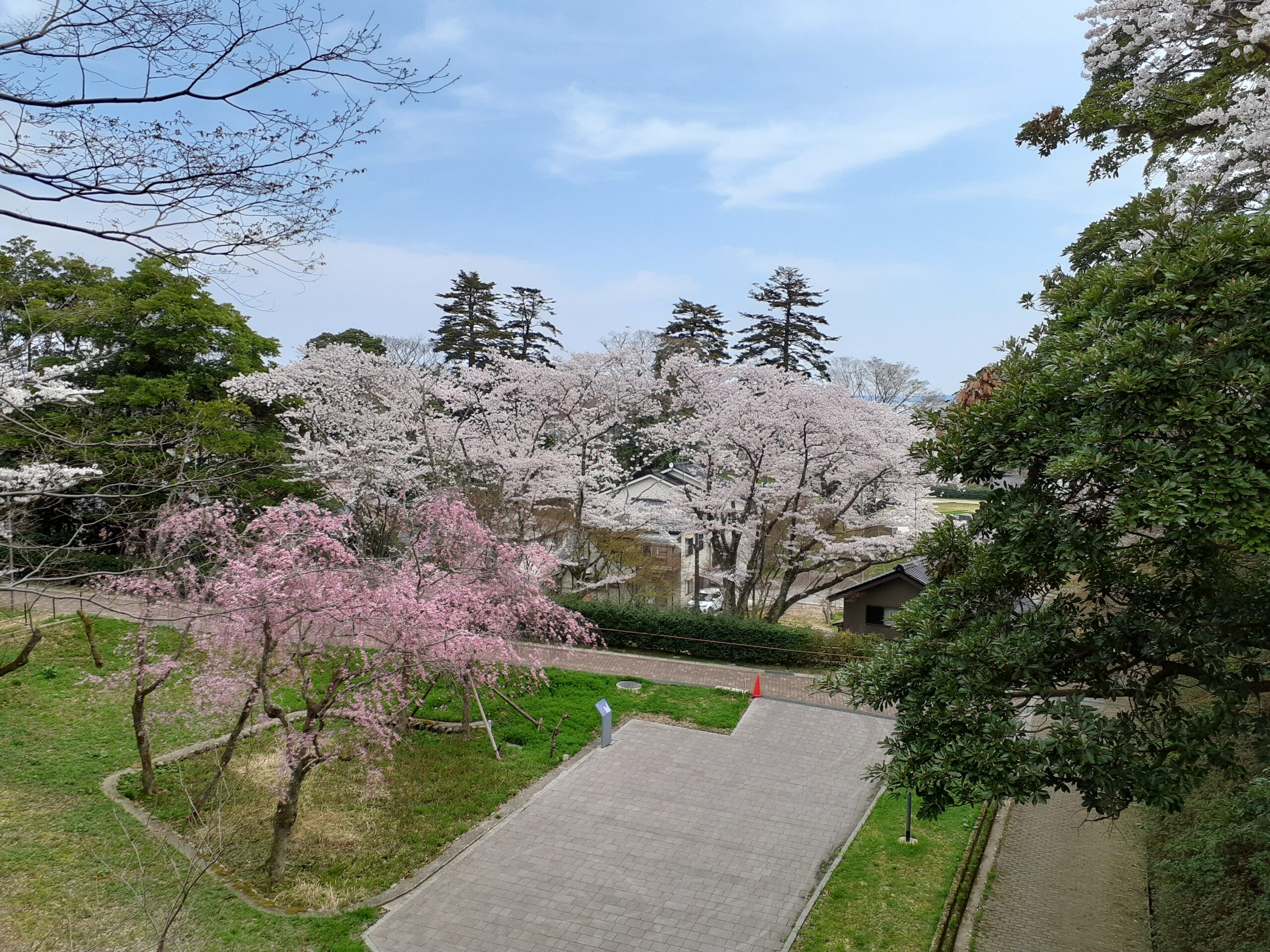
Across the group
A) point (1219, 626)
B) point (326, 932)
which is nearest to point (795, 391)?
point (1219, 626)

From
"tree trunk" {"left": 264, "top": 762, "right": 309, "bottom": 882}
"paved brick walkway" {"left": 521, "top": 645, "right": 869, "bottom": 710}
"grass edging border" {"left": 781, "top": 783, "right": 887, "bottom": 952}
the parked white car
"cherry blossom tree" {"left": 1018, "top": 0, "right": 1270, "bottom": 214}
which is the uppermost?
"cherry blossom tree" {"left": 1018, "top": 0, "right": 1270, "bottom": 214}

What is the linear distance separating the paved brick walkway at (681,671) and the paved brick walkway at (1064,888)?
4606 millimetres

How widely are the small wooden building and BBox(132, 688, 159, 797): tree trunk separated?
14770mm

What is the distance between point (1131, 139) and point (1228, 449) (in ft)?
25.6

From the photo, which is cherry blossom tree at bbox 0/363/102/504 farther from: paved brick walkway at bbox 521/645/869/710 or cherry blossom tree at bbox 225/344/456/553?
paved brick walkway at bbox 521/645/869/710

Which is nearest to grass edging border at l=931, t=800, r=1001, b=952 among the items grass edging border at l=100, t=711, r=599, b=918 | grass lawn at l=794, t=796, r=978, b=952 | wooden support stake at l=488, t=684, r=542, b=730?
grass lawn at l=794, t=796, r=978, b=952

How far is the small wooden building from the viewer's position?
19078mm

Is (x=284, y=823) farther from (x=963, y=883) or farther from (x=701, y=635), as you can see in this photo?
(x=701, y=635)

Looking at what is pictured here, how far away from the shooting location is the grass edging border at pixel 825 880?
307 inches

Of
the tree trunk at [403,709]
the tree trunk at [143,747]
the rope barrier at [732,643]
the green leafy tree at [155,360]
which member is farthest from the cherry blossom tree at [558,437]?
the tree trunk at [143,747]

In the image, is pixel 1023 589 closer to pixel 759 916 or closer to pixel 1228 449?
pixel 1228 449

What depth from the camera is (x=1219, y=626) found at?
17.7 ft

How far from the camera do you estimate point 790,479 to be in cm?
1855

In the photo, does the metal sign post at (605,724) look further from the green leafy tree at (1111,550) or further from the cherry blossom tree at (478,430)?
the cherry blossom tree at (478,430)
